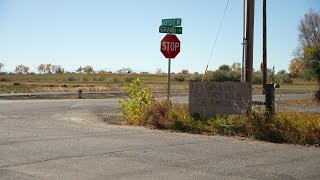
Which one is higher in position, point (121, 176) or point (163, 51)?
point (163, 51)

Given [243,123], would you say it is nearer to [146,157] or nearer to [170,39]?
[146,157]

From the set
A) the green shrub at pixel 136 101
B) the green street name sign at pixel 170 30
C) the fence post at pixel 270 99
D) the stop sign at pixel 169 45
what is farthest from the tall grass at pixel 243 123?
the green street name sign at pixel 170 30

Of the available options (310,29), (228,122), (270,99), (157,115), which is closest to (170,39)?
(157,115)

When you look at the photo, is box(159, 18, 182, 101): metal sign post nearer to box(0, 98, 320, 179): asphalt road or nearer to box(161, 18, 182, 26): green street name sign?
box(161, 18, 182, 26): green street name sign

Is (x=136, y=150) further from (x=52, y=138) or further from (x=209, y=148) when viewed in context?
(x=52, y=138)

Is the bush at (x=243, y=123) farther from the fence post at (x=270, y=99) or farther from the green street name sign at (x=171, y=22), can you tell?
the green street name sign at (x=171, y=22)

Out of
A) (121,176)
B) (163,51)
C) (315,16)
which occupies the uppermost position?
(315,16)

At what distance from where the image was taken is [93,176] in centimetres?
740

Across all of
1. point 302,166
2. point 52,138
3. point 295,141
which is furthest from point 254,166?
point 52,138

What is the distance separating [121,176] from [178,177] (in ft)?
2.96

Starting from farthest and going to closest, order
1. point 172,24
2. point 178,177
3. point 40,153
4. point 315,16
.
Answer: point 315,16, point 172,24, point 40,153, point 178,177

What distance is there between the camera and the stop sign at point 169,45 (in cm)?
1591

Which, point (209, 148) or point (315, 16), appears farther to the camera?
point (315, 16)

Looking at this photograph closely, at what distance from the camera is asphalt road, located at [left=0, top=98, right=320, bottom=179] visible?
24.9 ft
